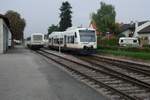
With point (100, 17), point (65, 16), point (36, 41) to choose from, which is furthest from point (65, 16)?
point (36, 41)

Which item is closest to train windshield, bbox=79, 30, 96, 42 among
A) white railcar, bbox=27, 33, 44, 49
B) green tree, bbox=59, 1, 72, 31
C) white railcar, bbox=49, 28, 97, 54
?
white railcar, bbox=49, 28, 97, 54

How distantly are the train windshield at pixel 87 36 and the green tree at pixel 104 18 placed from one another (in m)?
74.0

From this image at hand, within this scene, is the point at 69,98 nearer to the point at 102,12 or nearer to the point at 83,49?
the point at 83,49

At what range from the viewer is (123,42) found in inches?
2886

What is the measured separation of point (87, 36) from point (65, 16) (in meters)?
87.7

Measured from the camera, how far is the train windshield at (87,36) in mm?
41062

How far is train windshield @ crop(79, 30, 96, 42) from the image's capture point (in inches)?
1617

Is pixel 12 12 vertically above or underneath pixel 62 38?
above

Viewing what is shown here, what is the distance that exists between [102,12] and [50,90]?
4541 inches

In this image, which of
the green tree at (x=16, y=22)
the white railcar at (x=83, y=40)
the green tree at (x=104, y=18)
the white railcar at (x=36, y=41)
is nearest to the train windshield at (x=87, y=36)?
the white railcar at (x=83, y=40)

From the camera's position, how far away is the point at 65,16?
128500 millimetres

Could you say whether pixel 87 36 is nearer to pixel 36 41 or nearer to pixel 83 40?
pixel 83 40

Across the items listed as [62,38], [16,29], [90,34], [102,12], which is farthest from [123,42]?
[102,12]

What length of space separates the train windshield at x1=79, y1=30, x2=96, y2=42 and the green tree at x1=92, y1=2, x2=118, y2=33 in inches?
2912
